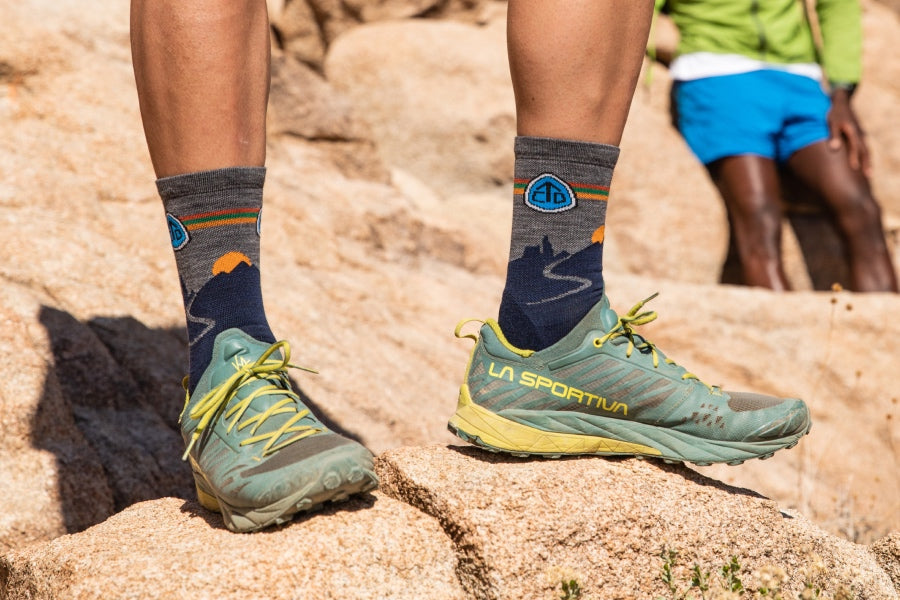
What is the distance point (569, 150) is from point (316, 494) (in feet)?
2.44

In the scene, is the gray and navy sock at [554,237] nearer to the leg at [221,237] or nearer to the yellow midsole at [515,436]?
the yellow midsole at [515,436]

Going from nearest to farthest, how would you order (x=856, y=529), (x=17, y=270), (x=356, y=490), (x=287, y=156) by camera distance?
(x=356, y=490)
(x=17, y=270)
(x=856, y=529)
(x=287, y=156)

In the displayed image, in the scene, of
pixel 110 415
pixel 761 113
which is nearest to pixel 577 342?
pixel 110 415

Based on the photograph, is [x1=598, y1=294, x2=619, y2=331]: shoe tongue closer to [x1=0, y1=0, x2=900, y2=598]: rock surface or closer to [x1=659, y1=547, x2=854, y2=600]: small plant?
[x1=0, y1=0, x2=900, y2=598]: rock surface

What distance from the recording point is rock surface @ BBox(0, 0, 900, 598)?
59.0 inches

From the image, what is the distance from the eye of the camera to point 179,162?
4.87 ft

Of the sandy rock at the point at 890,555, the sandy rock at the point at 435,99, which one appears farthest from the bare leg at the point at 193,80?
the sandy rock at the point at 435,99

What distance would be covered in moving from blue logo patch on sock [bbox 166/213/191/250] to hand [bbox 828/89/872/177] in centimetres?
414

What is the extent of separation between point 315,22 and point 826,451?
4059mm

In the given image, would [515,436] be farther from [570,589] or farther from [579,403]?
[570,589]

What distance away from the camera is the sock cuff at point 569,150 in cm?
155

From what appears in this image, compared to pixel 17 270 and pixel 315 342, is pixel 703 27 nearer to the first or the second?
pixel 315 342

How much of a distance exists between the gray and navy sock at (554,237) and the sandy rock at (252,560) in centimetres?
42

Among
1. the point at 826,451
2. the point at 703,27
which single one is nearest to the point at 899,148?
the point at 703,27
